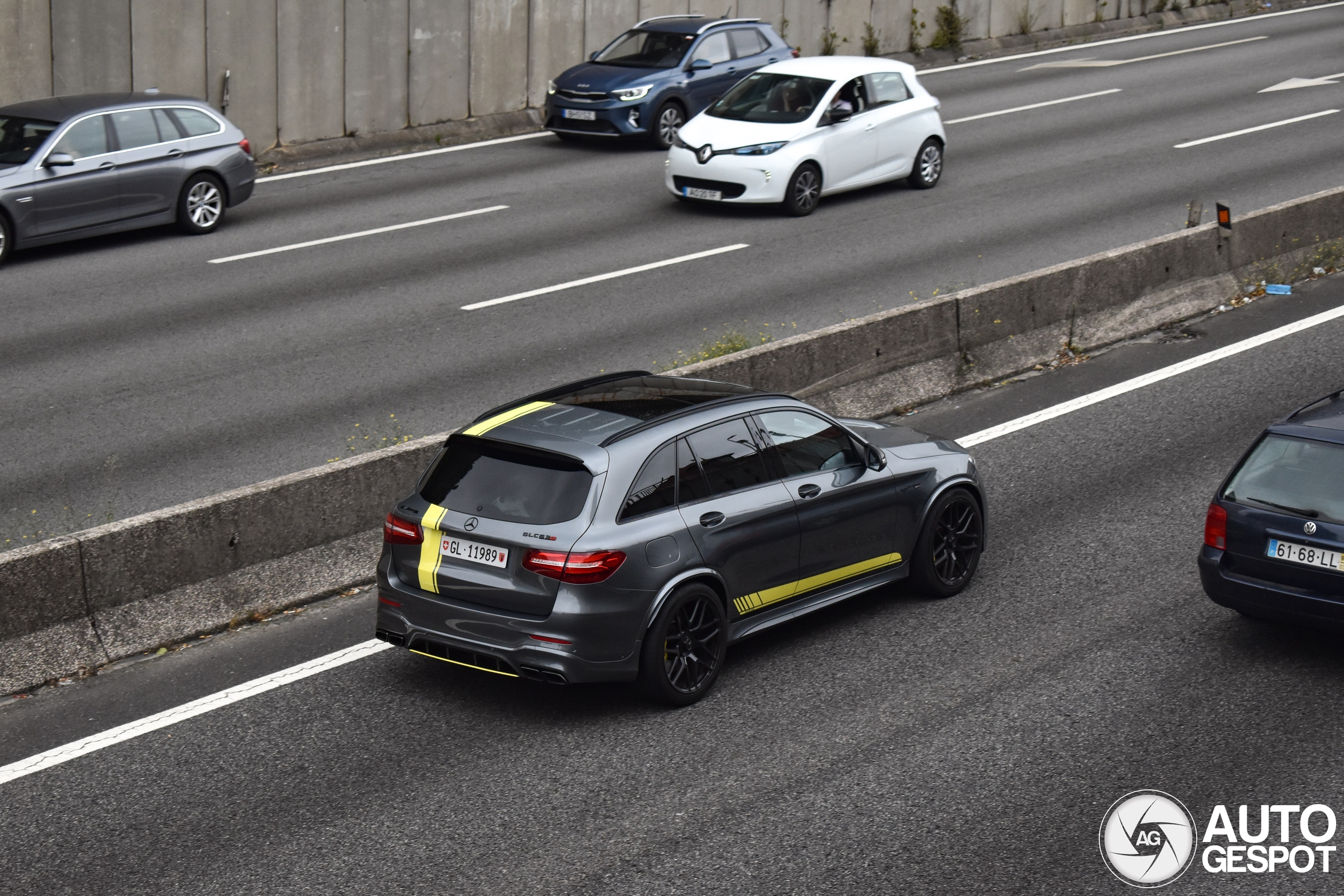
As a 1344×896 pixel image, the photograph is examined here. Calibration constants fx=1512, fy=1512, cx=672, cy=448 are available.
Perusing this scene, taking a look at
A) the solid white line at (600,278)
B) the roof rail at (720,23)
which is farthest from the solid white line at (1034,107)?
the solid white line at (600,278)

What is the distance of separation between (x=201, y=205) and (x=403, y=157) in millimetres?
5359

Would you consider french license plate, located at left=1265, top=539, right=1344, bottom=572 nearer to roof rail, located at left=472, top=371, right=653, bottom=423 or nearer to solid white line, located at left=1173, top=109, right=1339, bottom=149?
roof rail, located at left=472, top=371, right=653, bottom=423

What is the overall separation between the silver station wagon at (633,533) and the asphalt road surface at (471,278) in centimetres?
332

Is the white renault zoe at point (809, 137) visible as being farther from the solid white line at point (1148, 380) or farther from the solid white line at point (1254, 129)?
the solid white line at point (1148, 380)

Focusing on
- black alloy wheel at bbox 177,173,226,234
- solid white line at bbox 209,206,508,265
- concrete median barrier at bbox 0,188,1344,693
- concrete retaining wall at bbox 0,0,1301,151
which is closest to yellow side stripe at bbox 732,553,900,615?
concrete median barrier at bbox 0,188,1344,693

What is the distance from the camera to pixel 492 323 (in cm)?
1452

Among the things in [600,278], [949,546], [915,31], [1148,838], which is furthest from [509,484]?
[915,31]

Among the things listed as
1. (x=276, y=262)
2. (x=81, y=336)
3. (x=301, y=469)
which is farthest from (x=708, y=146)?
(x=301, y=469)

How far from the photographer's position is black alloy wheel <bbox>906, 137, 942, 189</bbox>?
20312mm

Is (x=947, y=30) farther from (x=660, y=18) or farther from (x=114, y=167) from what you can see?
(x=114, y=167)

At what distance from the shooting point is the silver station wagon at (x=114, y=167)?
54.6 feet

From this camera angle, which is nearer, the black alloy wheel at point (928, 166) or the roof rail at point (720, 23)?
the black alloy wheel at point (928, 166)

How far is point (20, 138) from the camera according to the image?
17062 millimetres

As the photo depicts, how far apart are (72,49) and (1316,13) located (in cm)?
2956
